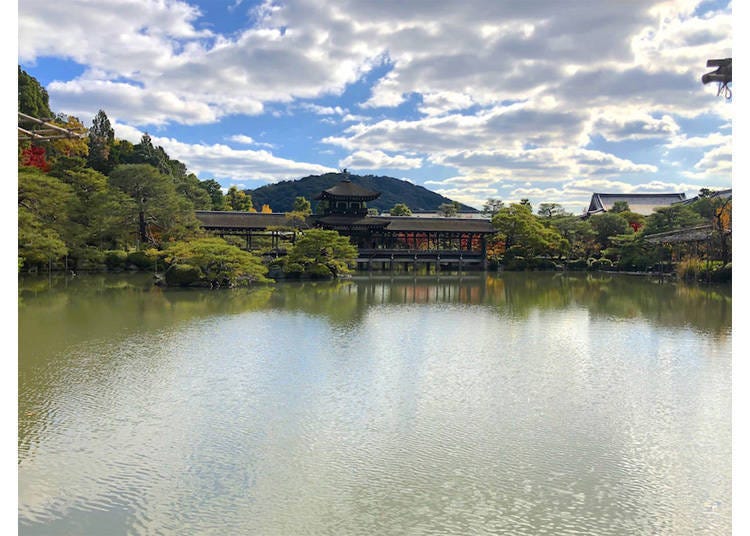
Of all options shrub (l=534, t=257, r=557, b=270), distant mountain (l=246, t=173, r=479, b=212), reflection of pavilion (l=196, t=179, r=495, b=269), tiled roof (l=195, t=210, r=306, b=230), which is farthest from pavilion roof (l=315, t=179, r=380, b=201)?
distant mountain (l=246, t=173, r=479, b=212)

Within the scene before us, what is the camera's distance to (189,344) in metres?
10.2

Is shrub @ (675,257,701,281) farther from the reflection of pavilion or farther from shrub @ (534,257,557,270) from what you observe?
the reflection of pavilion

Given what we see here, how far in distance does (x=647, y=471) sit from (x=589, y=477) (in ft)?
1.87

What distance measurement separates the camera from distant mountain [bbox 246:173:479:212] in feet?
276

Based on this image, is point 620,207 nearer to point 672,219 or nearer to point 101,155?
point 672,219

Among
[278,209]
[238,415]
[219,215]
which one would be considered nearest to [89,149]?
[219,215]

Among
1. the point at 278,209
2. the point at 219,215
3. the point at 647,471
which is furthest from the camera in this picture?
the point at 278,209

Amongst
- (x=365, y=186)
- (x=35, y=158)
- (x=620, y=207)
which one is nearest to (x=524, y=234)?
(x=620, y=207)

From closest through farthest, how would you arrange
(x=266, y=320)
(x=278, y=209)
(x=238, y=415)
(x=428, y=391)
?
(x=238, y=415) < (x=428, y=391) < (x=266, y=320) < (x=278, y=209)

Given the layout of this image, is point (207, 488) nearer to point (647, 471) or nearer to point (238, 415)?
point (238, 415)

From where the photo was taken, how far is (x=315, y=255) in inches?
988

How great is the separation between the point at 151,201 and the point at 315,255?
8.48m

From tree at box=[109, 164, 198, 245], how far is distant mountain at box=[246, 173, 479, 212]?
46648 millimetres
